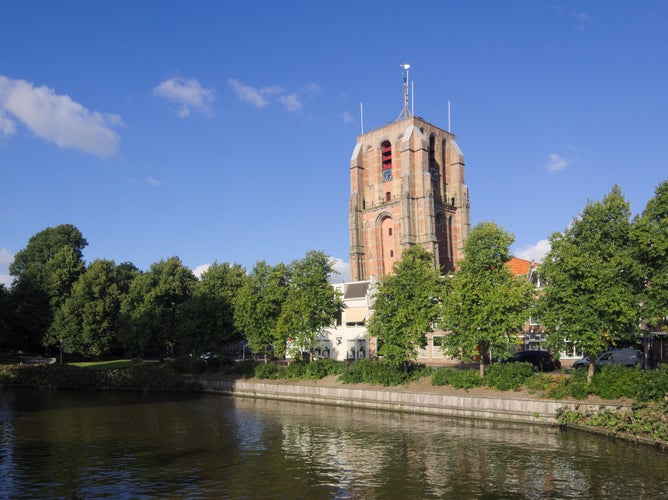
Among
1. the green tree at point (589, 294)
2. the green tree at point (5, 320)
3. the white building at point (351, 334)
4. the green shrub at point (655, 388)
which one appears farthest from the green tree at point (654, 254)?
the green tree at point (5, 320)

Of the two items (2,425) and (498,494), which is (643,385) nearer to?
(498,494)

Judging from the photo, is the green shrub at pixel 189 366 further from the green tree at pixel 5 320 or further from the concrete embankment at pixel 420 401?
the green tree at pixel 5 320

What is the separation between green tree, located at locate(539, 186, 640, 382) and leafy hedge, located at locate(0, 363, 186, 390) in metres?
37.2

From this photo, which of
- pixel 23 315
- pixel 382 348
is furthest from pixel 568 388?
pixel 23 315

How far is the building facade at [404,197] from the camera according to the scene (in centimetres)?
8806

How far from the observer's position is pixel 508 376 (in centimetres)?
3669

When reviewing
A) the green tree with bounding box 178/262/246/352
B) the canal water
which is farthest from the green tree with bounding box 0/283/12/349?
the canal water

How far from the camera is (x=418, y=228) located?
88.1 meters

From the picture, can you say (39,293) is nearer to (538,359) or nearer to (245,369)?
(245,369)

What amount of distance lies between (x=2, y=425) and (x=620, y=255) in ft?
137

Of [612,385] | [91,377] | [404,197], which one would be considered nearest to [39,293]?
[91,377]

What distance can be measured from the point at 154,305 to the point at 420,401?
43.9m

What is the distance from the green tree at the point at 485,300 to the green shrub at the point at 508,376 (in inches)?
65.1

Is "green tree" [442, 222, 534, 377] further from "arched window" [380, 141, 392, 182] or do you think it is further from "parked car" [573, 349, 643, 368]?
"arched window" [380, 141, 392, 182]
